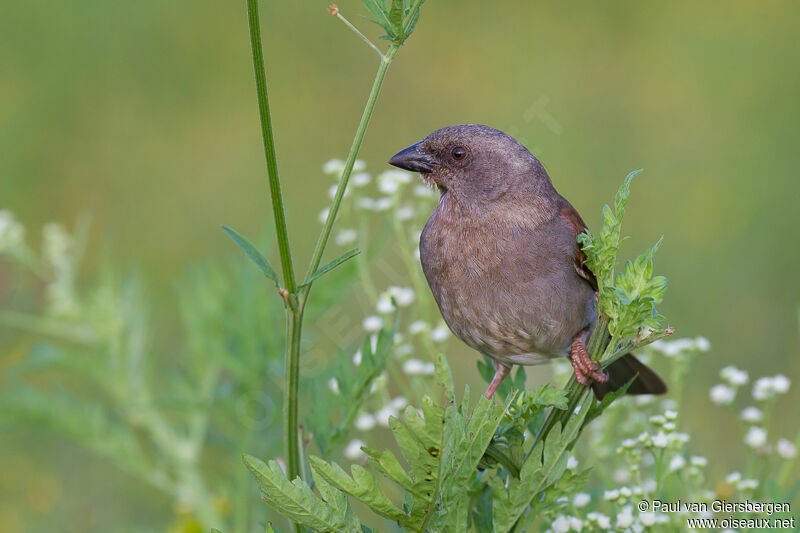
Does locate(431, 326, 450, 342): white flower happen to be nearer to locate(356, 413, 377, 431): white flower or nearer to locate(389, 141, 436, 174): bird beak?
locate(356, 413, 377, 431): white flower

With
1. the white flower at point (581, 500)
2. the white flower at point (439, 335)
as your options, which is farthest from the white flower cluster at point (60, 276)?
the white flower at point (581, 500)

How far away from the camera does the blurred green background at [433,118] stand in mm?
6883

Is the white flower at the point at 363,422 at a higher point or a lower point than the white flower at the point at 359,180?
lower

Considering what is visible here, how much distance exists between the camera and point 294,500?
6.67ft

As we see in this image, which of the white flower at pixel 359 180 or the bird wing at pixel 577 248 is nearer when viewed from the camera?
the bird wing at pixel 577 248

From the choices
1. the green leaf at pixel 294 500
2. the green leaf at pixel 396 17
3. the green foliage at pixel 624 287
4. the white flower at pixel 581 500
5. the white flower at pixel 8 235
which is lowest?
the green leaf at pixel 294 500

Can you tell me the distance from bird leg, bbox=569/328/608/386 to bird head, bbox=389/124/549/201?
509 mm

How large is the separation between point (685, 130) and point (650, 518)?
5.87m

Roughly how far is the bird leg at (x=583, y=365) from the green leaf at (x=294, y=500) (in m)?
0.72

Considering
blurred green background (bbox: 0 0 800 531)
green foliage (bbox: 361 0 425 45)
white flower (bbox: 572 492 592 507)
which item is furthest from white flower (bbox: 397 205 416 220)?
blurred green background (bbox: 0 0 800 531)

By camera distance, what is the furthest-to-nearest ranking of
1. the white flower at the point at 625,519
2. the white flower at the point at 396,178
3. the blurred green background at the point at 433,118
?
the blurred green background at the point at 433,118 → the white flower at the point at 396,178 → the white flower at the point at 625,519

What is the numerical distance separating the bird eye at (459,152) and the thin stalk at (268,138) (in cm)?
112

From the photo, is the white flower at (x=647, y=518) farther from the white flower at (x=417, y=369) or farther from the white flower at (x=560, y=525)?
the white flower at (x=417, y=369)

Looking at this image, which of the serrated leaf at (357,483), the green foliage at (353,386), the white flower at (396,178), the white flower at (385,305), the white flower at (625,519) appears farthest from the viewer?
the white flower at (396,178)
